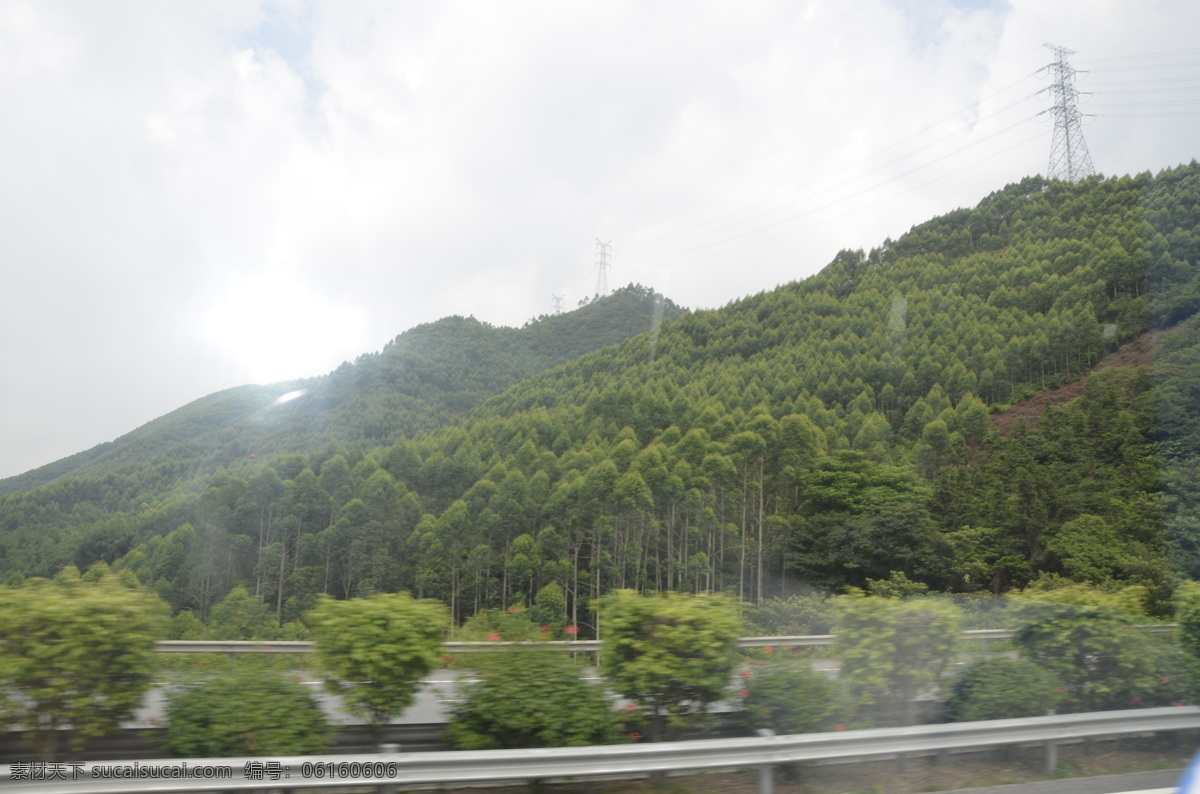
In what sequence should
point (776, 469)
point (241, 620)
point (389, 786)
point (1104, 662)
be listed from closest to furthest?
point (389, 786) → point (1104, 662) → point (241, 620) → point (776, 469)

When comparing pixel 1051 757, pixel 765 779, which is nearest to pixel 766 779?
pixel 765 779

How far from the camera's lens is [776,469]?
3169 cm

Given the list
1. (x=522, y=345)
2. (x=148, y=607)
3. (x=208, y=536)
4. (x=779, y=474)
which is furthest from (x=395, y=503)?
(x=522, y=345)

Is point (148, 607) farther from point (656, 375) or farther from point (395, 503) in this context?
point (656, 375)

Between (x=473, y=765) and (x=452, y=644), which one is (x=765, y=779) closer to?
(x=473, y=765)

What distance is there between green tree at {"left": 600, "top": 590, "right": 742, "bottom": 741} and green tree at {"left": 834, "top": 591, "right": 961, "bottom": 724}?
103 cm

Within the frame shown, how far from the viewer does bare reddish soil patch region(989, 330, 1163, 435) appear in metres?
43.8

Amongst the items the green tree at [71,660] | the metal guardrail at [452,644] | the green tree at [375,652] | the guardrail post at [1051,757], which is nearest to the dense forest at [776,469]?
the metal guardrail at [452,644]

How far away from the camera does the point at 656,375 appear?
221ft

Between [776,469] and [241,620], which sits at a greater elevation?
[776,469]

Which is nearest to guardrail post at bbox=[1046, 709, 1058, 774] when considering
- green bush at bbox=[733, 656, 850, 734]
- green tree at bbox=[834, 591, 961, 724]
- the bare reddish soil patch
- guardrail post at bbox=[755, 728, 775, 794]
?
green tree at bbox=[834, 591, 961, 724]

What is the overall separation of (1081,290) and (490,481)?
47.7 m

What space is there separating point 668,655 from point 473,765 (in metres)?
1.50

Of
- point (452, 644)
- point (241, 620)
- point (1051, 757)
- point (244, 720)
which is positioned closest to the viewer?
point (244, 720)
